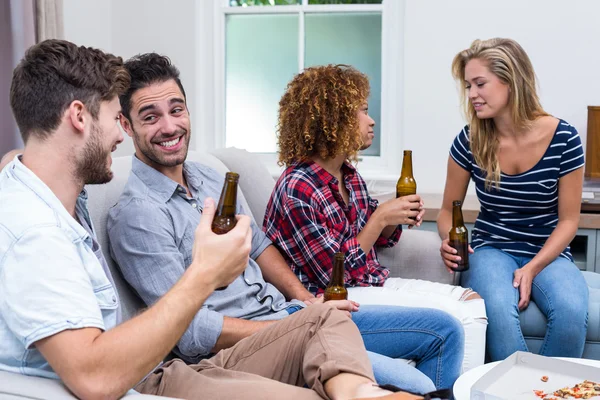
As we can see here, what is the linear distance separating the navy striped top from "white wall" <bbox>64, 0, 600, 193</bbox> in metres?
1.09

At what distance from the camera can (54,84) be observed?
132cm

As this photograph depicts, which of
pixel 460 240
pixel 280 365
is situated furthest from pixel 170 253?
pixel 460 240

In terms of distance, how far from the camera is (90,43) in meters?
3.95

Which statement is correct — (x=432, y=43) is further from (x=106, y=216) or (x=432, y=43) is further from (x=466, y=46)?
(x=106, y=216)

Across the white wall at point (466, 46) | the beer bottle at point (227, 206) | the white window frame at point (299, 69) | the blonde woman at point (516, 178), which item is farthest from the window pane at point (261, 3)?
the beer bottle at point (227, 206)

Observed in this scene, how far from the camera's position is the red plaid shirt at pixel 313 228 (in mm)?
2174

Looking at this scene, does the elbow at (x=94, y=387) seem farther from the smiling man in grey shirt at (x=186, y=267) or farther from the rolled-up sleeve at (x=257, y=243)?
the rolled-up sleeve at (x=257, y=243)

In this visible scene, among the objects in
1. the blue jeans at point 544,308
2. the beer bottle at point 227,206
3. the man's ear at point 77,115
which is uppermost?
the man's ear at point 77,115

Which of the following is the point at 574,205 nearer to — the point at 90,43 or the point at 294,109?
the point at 294,109

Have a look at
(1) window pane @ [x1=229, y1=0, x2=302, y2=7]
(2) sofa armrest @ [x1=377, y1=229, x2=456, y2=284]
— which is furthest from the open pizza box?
(1) window pane @ [x1=229, y1=0, x2=302, y2=7]

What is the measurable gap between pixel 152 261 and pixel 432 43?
2.45 m

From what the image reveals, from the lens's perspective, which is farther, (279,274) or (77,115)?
(279,274)

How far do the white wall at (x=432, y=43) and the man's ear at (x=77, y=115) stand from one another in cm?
265

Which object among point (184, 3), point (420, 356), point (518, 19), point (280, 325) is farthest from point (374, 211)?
point (184, 3)
